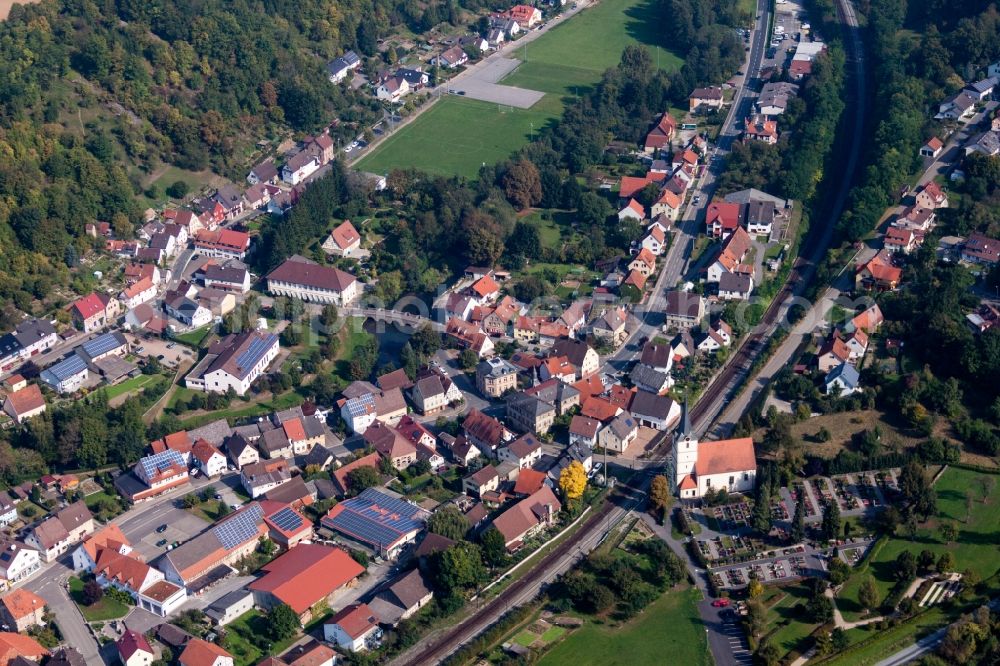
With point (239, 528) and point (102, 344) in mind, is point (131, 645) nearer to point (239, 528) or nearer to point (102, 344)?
point (239, 528)

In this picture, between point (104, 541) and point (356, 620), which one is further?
point (104, 541)

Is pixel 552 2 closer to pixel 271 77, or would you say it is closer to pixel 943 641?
pixel 271 77

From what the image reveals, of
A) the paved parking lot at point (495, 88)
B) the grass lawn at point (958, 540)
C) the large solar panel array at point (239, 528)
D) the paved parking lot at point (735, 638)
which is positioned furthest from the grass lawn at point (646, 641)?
the paved parking lot at point (495, 88)

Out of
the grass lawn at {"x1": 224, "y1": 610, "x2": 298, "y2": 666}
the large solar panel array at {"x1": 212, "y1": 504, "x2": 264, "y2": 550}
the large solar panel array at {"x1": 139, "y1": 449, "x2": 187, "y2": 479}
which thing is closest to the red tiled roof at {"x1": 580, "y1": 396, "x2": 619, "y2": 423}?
the large solar panel array at {"x1": 212, "y1": 504, "x2": 264, "y2": 550}

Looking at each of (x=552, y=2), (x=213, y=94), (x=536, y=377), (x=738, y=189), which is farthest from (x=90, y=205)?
(x=552, y=2)

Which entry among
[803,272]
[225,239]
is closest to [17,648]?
[225,239]

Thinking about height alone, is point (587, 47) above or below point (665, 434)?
above
